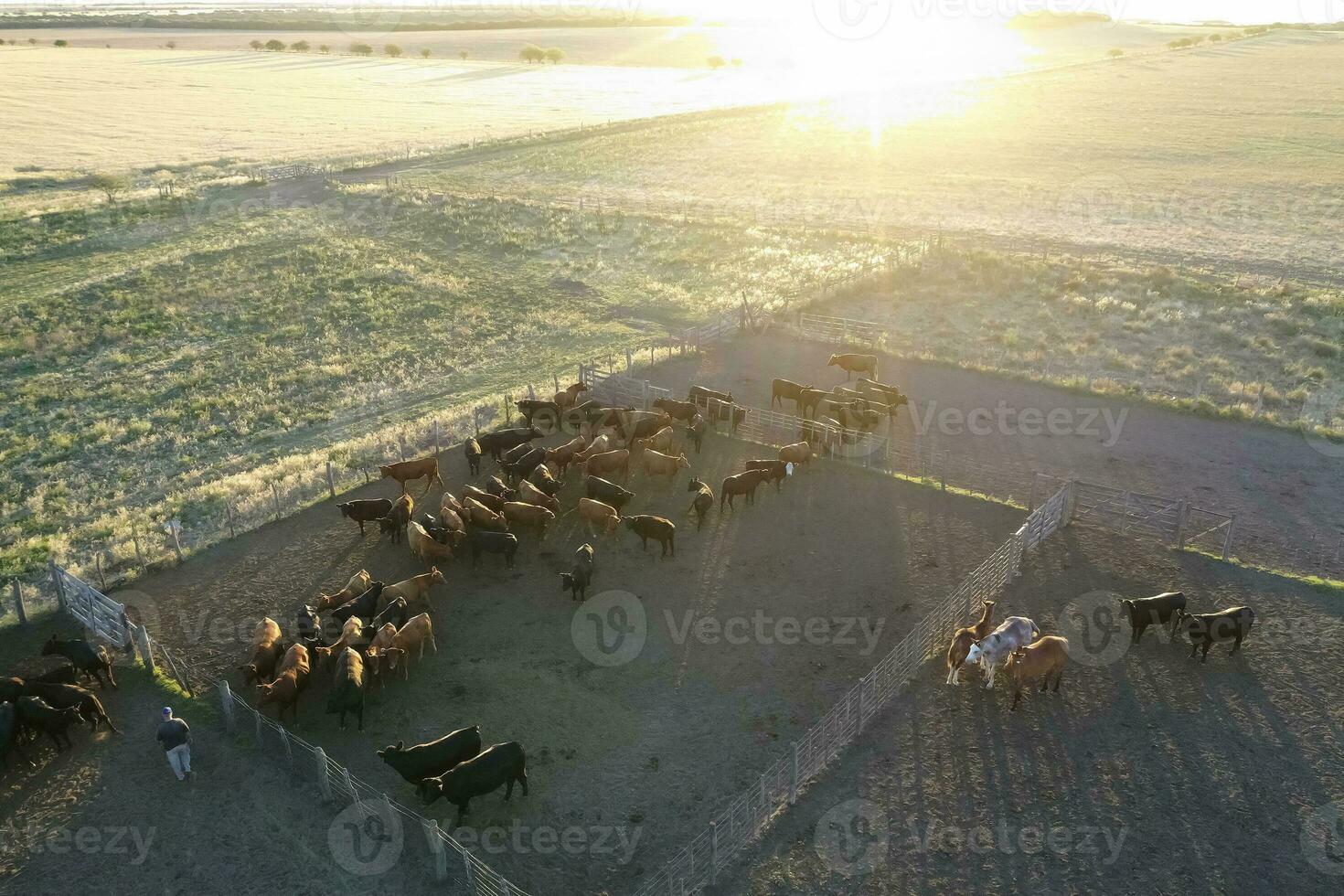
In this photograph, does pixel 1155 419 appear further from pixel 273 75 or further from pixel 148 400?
pixel 273 75

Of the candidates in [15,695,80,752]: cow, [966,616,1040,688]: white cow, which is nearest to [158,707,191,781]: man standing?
[15,695,80,752]: cow

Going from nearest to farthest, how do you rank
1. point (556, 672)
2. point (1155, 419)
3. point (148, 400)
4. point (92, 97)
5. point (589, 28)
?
point (556, 672), point (1155, 419), point (148, 400), point (92, 97), point (589, 28)

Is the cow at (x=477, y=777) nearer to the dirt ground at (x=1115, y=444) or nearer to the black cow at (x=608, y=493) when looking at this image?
the black cow at (x=608, y=493)

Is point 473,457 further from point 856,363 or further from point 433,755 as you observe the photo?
point 856,363

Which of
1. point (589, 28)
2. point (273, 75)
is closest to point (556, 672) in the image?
point (273, 75)

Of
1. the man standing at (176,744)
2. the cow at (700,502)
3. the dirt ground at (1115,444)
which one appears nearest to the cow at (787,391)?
the dirt ground at (1115,444)

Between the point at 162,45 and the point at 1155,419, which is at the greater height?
the point at 162,45
